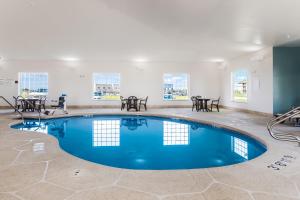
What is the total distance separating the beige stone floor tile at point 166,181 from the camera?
6.95 feet

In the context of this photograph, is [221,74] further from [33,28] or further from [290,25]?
[33,28]

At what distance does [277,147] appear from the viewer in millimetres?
3686

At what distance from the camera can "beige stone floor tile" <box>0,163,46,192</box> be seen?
216cm

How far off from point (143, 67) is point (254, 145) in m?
8.65

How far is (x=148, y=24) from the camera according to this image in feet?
18.1

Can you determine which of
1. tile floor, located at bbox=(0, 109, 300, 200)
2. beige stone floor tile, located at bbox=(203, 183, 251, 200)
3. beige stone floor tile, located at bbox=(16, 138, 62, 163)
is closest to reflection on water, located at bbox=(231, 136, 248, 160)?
tile floor, located at bbox=(0, 109, 300, 200)

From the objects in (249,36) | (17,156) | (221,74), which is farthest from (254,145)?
(221,74)

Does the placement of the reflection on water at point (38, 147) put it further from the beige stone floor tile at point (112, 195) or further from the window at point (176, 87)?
the window at point (176, 87)

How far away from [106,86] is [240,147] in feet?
30.5

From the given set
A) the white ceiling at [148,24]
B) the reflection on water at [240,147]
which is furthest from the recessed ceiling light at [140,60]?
the reflection on water at [240,147]

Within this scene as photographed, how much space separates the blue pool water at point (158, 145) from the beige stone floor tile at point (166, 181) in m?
0.93

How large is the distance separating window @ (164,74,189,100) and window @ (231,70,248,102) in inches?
109

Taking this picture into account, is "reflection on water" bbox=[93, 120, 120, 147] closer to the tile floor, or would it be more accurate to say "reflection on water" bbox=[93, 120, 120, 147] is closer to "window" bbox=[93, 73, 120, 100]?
the tile floor

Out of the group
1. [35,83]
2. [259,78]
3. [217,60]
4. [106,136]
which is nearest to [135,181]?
[106,136]
